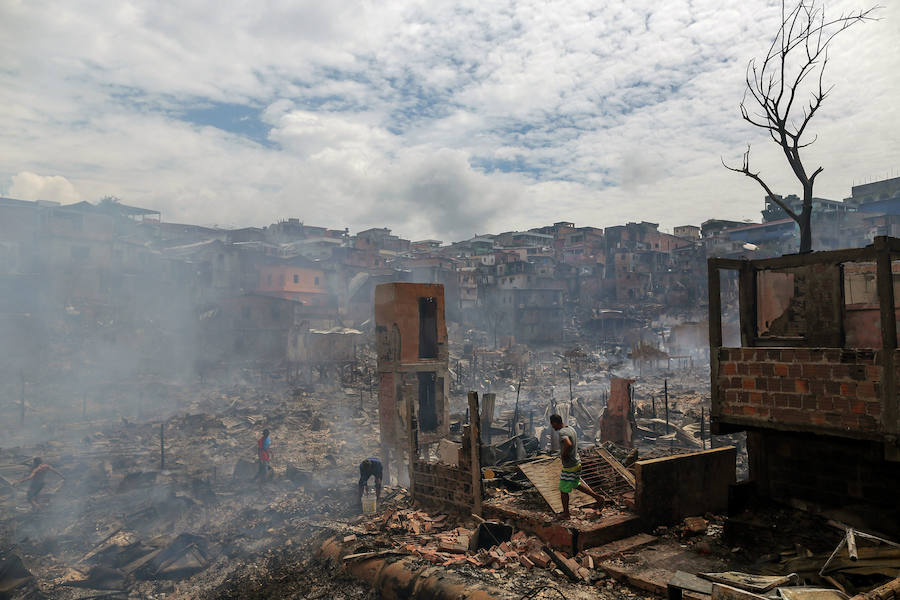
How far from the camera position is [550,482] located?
9438 mm

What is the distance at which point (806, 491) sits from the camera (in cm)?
713

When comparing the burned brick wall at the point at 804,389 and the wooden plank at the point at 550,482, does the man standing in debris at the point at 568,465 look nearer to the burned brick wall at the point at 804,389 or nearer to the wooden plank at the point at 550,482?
the wooden plank at the point at 550,482

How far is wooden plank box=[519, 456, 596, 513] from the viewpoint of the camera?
881 cm

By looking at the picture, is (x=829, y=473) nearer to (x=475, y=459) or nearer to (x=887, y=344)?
(x=887, y=344)

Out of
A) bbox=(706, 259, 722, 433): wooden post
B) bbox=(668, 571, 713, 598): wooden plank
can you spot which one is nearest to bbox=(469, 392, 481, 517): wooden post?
bbox=(706, 259, 722, 433): wooden post

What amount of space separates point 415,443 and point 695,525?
18.1 ft

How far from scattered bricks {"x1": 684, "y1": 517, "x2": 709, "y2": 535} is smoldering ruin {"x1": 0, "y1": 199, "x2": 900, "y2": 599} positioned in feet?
0.10

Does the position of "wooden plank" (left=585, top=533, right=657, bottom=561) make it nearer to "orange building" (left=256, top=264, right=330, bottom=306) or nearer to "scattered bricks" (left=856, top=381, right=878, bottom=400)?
"scattered bricks" (left=856, top=381, right=878, bottom=400)

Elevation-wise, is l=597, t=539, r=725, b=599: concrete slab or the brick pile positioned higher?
l=597, t=539, r=725, b=599: concrete slab

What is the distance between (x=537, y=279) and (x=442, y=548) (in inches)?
1858

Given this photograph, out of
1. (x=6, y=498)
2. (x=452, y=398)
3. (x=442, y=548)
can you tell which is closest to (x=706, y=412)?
(x=452, y=398)

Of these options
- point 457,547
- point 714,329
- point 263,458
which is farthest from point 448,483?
point 263,458

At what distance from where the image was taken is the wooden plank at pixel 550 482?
881cm

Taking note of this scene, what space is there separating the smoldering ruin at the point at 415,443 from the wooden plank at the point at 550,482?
5 centimetres
